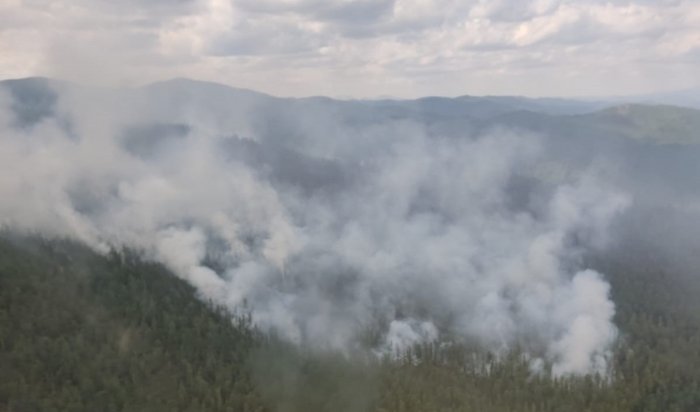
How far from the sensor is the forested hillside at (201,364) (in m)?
116

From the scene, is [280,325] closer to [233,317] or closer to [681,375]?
[233,317]

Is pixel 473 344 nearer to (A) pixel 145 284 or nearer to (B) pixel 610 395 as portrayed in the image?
(B) pixel 610 395

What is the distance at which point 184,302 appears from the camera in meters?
166

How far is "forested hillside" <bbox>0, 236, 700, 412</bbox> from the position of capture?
381ft

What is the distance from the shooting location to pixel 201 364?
134m

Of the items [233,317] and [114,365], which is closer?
[114,365]

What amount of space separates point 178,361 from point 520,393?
6589 cm

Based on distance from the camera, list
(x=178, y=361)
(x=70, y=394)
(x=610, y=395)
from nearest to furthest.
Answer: (x=70, y=394) → (x=178, y=361) → (x=610, y=395)

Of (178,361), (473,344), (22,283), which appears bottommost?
(473,344)

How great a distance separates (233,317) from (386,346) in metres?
38.5

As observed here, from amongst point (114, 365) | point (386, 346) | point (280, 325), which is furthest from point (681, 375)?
point (114, 365)

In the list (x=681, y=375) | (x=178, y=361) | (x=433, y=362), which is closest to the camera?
(x=178, y=361)

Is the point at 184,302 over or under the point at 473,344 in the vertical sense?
over

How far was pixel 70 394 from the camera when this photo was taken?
108812 millimetres
